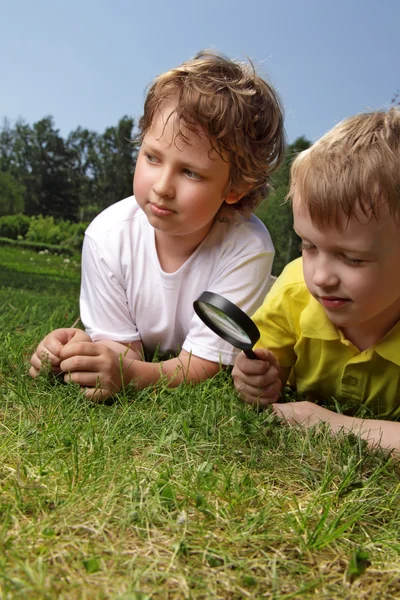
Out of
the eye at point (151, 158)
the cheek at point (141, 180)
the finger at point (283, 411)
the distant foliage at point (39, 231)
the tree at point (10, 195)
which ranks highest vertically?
the eye at point (151, 158)

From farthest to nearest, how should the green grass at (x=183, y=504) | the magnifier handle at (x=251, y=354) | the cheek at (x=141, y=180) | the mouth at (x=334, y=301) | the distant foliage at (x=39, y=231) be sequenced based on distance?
the distant foliage at (x=39, y=231), the cheek at (x=141, y=180), the magnifier handle at (x=251, y=354), the mouth at (x=334, y=301), the green grass at (x=183, y=504)

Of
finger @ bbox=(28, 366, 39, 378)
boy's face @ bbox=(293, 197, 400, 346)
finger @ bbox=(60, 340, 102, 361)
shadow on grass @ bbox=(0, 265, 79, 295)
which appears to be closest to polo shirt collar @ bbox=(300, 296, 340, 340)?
boy's face @ bbox=(293, 197, 400, 346)

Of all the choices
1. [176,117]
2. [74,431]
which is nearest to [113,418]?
[74,431]

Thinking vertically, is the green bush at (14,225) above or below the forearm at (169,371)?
below

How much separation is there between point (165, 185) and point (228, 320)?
0.99 metres

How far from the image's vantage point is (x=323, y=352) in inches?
118

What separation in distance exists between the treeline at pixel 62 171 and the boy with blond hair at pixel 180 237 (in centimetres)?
670

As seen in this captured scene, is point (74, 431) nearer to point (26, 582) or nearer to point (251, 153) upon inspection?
point (26, 582)

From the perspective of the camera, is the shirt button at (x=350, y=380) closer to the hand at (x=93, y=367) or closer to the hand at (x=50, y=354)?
the hand at (x=93, y=367)

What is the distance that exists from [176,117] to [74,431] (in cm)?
163

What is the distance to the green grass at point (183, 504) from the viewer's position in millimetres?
1561

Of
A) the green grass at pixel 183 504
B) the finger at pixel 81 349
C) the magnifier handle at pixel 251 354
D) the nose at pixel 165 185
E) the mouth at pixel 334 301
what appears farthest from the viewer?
the nose at pixel 165 185

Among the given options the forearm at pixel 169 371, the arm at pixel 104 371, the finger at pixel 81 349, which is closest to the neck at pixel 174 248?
the forearm at pixel 169 371

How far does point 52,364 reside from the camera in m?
3.03
